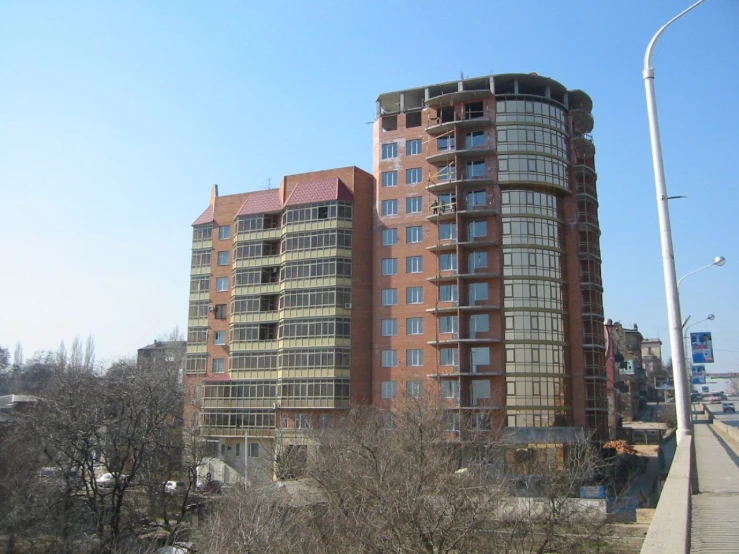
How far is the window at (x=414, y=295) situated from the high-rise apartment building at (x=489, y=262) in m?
0.12

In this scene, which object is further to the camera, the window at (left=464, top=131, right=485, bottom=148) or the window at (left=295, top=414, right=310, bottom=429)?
the window at (left=464, top=131, right=485, bottom=148)

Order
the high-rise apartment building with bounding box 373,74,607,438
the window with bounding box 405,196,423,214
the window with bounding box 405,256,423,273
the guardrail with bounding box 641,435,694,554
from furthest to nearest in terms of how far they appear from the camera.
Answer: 1. the window with bounding box 405,196,423,214
2. the window with bounding box 405,256,423,273
3. the high-rise apartment building with bounding box 373,74,607,438
4. the guardrail with bounding box 641,435,694,554

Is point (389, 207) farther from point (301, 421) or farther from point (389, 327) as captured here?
point (301, 421)

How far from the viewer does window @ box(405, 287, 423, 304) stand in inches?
2063

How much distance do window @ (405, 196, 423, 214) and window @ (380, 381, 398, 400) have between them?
45.9 ft

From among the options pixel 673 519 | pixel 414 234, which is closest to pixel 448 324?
pixel 414 234

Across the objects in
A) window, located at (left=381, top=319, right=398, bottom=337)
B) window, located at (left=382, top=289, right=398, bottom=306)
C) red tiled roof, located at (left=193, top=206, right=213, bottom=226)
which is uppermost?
red tiled roof, located at (left=193, top=206, right=213, bottom=226)

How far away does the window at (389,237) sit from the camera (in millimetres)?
53969

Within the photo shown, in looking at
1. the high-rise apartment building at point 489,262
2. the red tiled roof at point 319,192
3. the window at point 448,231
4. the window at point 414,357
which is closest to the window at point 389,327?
the high-rise apartment building at point 489,262

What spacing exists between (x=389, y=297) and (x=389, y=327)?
2.46 metres

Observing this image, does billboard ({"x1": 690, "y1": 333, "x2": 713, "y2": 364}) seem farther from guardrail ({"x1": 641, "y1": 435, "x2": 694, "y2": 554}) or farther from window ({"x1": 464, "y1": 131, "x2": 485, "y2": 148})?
window ({"x1": 464, "y1": 131, "x2": 485, "y2": 148})

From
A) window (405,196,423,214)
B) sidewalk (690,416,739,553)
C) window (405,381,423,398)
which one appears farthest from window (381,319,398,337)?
sidewalk (690,416,739,553)

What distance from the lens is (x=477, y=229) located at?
51656mm

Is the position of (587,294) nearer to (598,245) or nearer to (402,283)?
(598,245)
